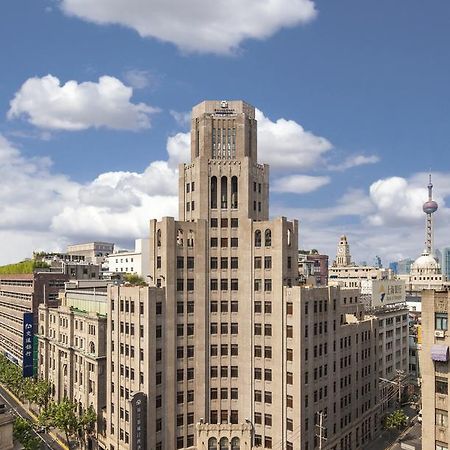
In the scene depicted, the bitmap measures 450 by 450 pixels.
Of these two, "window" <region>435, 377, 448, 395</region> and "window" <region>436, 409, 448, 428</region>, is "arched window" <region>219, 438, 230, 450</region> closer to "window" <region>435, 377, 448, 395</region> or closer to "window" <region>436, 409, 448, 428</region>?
"window" <region>436, 409, 448, 428</region>

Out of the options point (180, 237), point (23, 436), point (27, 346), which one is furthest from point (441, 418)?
point (27, 346)

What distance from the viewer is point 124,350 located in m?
83.7

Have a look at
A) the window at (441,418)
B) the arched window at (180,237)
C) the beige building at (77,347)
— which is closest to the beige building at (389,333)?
the arched window at (180,237)

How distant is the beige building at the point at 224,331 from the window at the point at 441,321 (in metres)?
24.6

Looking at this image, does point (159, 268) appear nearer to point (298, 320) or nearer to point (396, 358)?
point (298, 320)

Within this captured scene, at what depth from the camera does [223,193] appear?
286 ft

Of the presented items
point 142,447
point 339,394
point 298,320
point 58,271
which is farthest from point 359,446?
point 58,271

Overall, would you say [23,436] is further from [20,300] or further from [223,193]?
[20,300]

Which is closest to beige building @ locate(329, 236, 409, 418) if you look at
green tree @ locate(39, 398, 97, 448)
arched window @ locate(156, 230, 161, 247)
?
arched window @ locate(156, 230, 161, 247)

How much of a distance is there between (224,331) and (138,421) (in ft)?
70.9

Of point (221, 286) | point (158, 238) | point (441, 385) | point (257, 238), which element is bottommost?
point (441, 385)

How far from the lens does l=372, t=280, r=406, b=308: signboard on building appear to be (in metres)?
129

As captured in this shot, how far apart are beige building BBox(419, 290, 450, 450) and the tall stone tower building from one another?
26929 millimetres

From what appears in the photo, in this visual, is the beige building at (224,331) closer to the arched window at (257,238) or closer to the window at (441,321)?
the arched window at (257,238)
